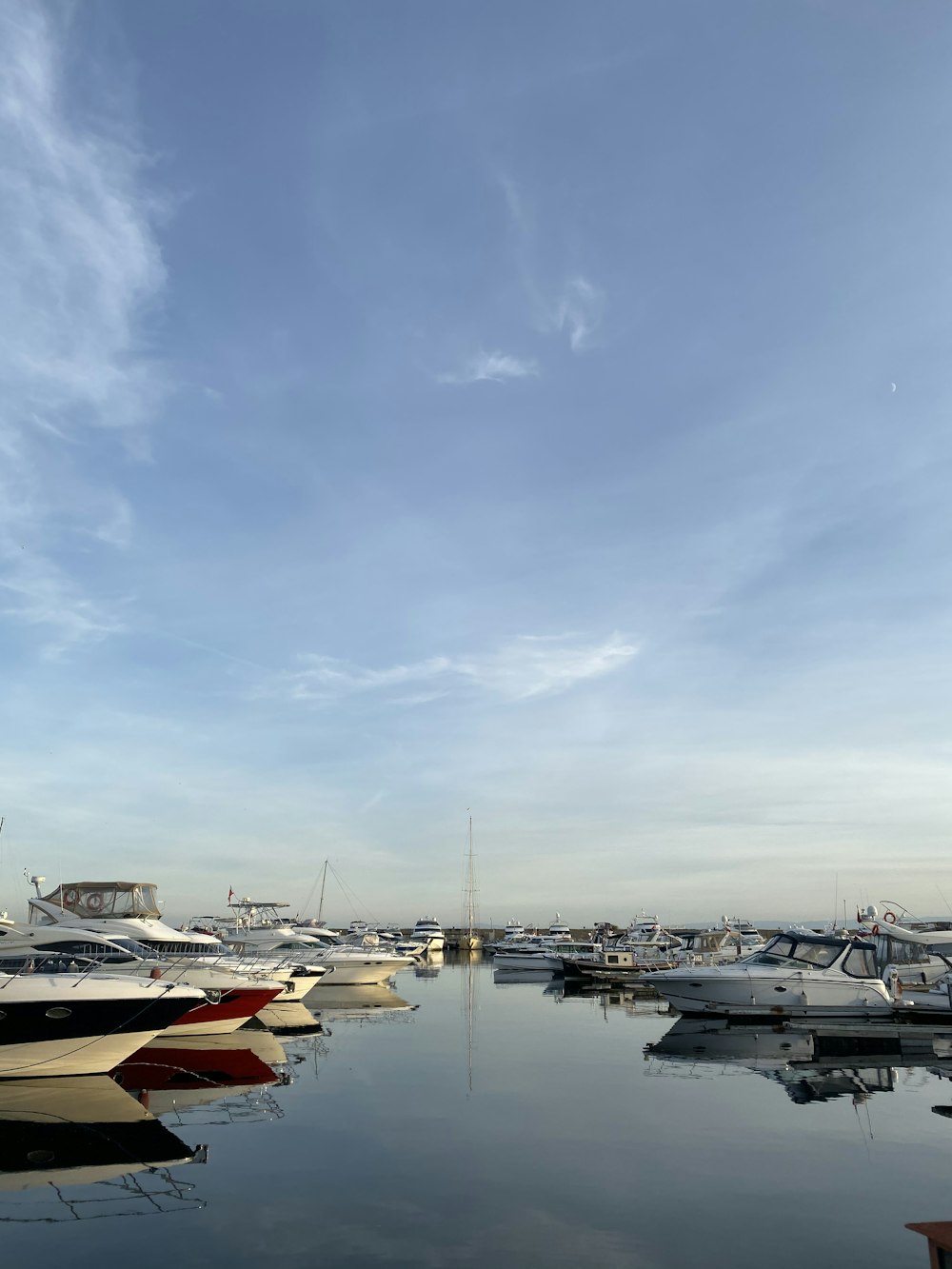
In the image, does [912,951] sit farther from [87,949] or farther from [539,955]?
[87,949]

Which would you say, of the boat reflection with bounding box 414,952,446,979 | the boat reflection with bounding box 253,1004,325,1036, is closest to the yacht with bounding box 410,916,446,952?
the boat reflection with bounding box 414,952,446,979

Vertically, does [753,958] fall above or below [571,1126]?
above

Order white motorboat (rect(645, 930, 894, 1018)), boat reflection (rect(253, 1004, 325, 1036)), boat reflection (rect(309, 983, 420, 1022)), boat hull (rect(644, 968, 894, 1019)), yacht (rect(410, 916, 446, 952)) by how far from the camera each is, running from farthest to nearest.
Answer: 1. yacht (rect(410, 916, 446, 952))
2. boat reflection (rect(309, 983, 420, 1022))
3. white motorboat (rect(645, 930, 894, 1018))
4. boat hull (rect(644, 968, 894, 1019))
5. boat reflection (rect(253, 1004, 325, 1036))

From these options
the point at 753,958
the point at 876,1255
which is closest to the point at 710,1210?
the point at 876,1255

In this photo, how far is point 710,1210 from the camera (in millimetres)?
11492

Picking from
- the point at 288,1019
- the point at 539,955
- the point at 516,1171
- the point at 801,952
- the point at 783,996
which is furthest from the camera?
the point at 539,955

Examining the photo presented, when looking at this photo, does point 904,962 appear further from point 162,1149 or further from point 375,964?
point 162,1149

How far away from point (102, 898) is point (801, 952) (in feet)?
109

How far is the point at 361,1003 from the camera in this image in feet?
132

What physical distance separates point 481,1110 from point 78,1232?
8.26 metres

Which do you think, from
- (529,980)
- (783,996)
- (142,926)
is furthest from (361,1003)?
(529,980)

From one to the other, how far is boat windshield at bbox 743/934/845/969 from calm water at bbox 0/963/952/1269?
8.29 metres

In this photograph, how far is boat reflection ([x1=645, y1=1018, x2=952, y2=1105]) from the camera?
2048 cm

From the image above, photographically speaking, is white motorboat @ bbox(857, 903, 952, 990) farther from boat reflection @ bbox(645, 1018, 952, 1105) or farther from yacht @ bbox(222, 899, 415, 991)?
yacht @ bbox(222, 899, 415, 991)
